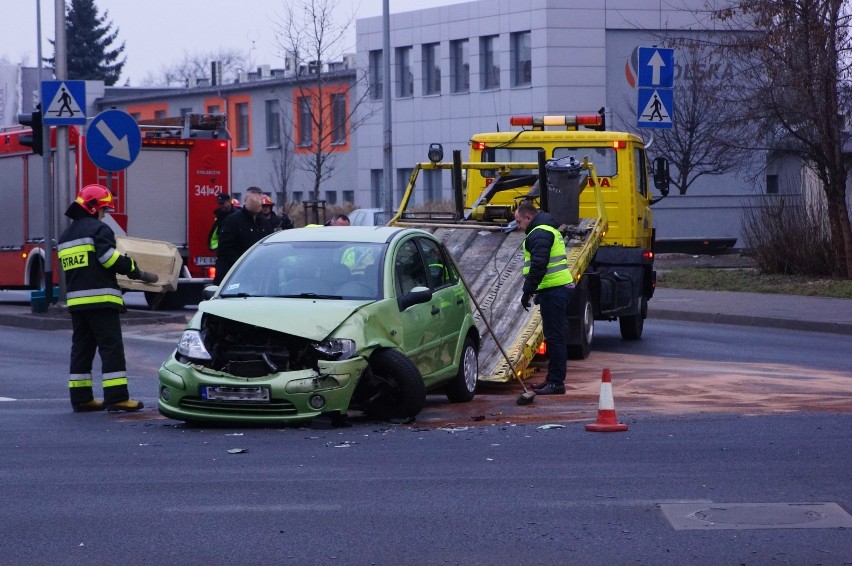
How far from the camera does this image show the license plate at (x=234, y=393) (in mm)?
10172

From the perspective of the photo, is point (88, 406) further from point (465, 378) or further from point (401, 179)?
point (401, 179)

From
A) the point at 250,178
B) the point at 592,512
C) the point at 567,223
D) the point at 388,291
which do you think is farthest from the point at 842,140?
the point at 250,178

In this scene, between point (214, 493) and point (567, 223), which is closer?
point (214, 493)

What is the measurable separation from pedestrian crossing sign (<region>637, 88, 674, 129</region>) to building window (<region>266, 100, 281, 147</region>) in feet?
130

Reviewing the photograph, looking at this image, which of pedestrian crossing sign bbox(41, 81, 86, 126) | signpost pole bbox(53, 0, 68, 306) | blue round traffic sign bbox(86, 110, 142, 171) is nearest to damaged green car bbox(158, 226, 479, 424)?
blue round traffic sign bbox(86, 110, 142, 171)

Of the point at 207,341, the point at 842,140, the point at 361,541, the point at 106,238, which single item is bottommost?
the point at 361,541

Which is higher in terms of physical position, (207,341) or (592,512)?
(207,341)

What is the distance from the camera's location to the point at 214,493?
7980 millimetres

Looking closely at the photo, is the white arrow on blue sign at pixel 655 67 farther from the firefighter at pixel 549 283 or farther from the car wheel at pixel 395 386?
the car wheel at pixel 395 386

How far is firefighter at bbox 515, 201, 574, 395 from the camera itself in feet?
40.9

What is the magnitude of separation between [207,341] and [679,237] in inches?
1316

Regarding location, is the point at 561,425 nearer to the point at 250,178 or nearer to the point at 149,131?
the point at 149,131

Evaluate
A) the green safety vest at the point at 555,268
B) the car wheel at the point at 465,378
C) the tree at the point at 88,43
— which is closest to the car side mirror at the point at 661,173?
the green safety vest at the point at 555,268

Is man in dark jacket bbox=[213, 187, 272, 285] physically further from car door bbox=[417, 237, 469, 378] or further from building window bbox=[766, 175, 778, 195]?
building window bbox=[766, 175, 778, 195]
